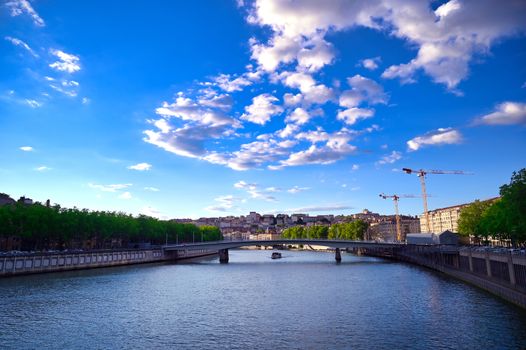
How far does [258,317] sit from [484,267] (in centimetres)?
3577

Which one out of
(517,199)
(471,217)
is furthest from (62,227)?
(471,217)

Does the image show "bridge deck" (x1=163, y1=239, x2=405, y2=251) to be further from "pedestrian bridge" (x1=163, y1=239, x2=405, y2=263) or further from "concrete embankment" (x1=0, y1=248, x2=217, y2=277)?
"concrete embankment" (x1=0, y1=248, x2=217, y2=277)

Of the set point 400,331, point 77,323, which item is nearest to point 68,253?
point 77,323

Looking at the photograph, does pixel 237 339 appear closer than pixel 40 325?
Yes

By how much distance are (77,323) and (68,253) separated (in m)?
55.8

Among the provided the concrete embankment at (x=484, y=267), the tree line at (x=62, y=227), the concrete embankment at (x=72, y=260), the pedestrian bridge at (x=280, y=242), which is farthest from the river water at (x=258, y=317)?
the pedestrian bridge at (x=280, y=242)

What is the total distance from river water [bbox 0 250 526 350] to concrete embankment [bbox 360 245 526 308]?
1.45 meters

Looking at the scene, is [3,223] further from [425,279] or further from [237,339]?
[425,279]

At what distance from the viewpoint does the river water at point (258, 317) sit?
2922 centimetres

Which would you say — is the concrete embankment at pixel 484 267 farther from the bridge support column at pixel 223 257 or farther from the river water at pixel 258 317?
the bridge support column at pixel 223 257

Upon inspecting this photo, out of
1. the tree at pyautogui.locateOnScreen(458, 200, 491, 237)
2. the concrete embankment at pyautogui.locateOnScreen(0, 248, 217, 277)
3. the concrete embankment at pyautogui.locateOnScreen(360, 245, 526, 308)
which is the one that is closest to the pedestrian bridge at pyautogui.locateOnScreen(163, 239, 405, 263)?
the concrete embankment at pyautogui.locateOnScreen(0, 248, 217, 277)

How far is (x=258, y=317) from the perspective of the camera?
38.1 metres

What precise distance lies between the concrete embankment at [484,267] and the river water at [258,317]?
4.76 ft

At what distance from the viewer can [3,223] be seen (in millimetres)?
84062
